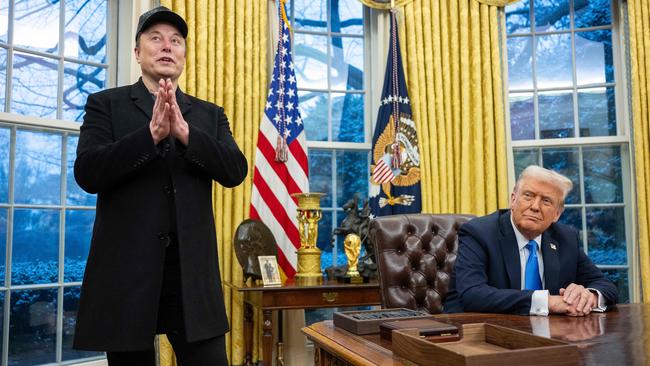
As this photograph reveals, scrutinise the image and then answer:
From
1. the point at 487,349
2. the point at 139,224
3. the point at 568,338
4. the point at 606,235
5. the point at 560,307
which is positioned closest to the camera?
the point at 487,349

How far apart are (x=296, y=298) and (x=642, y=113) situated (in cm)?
280

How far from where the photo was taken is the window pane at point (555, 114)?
4.53m

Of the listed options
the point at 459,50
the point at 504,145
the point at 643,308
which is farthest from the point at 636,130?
the point at 643,308

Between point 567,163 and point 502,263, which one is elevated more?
point 567,163

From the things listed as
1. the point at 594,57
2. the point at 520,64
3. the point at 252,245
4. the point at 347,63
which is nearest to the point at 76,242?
the point at 252,245

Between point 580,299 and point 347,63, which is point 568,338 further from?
point 347,63

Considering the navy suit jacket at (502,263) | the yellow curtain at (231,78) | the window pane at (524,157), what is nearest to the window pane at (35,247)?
the yellow curtain at (231,78)

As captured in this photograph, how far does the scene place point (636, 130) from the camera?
4.15 meters

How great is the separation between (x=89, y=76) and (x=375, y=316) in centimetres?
288

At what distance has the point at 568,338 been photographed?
1.25m

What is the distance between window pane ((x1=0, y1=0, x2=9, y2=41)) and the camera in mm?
3258

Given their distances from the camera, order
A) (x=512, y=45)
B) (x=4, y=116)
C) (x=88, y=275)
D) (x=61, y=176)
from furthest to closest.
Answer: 1. (x=512, y=45)
2. (x=61, y=176)
3. (x=4, y=116)
4. (x=88, y=275)

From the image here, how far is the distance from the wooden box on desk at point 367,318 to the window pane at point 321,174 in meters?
2.86

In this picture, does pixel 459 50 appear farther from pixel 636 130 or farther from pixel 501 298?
pixel 501 298
